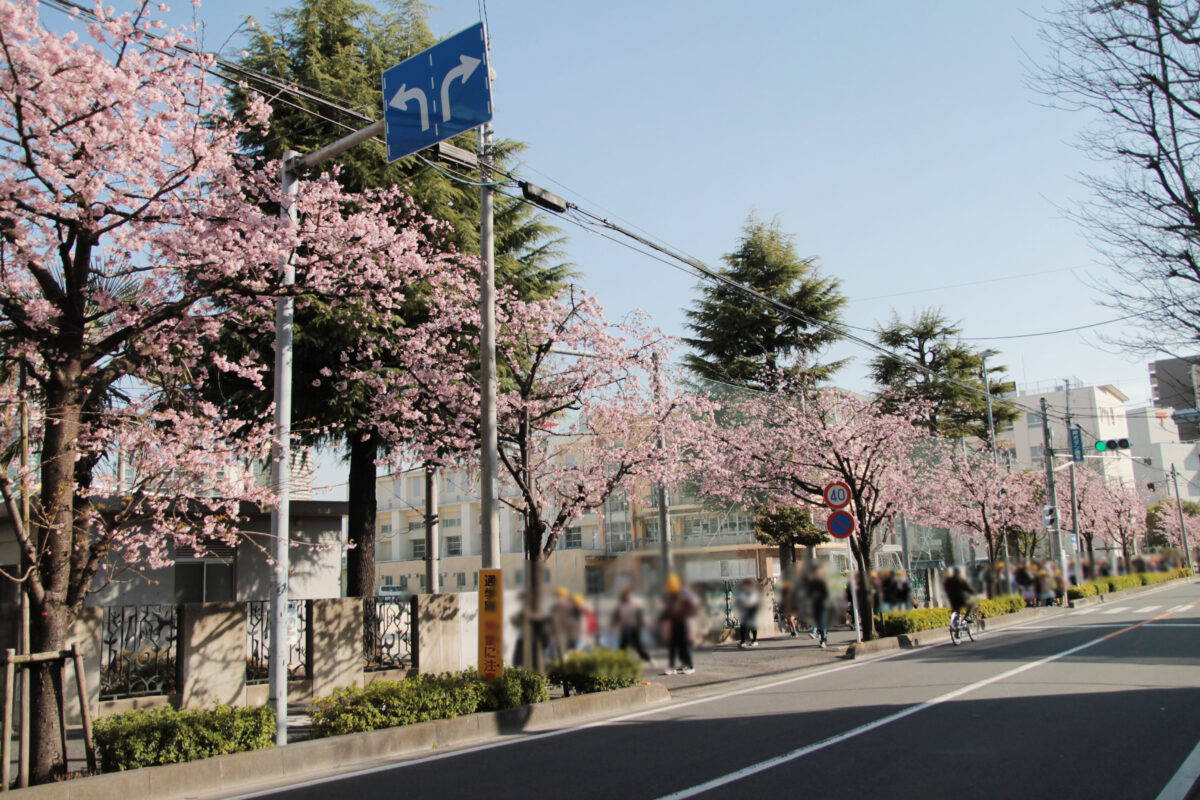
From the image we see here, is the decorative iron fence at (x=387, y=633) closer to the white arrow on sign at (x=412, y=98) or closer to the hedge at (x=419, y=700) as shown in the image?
the hedge at (x=419, y=700)

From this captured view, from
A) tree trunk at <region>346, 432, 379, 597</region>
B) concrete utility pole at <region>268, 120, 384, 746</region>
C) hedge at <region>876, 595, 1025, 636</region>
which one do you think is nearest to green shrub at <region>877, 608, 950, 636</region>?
hedge at <region>876, 595, 1025, 636</region>

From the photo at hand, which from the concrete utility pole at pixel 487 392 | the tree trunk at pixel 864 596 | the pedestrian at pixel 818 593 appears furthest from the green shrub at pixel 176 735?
the tree trunk at pixel 864 596

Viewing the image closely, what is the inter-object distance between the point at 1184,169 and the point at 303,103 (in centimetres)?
Answer: 1610

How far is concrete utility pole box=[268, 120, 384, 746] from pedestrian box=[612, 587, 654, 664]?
3.98 m

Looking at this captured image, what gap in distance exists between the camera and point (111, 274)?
864cm

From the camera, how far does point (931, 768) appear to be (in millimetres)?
7242

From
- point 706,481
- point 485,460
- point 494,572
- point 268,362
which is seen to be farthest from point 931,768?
point 706,481

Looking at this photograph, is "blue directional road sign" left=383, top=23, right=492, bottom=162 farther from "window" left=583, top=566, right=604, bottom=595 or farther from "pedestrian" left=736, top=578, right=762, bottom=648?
"pedestrian" left=736, top=578, right=762, bottom=648

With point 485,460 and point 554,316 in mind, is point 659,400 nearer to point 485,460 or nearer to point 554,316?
point 554,316

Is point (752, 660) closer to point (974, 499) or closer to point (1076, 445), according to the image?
point (1076, 445)

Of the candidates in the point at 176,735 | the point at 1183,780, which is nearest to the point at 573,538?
the point at 176,735

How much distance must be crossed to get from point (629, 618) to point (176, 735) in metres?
4.58

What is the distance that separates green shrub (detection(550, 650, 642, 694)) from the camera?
822 cm

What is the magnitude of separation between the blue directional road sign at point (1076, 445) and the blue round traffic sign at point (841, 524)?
37.6ft
